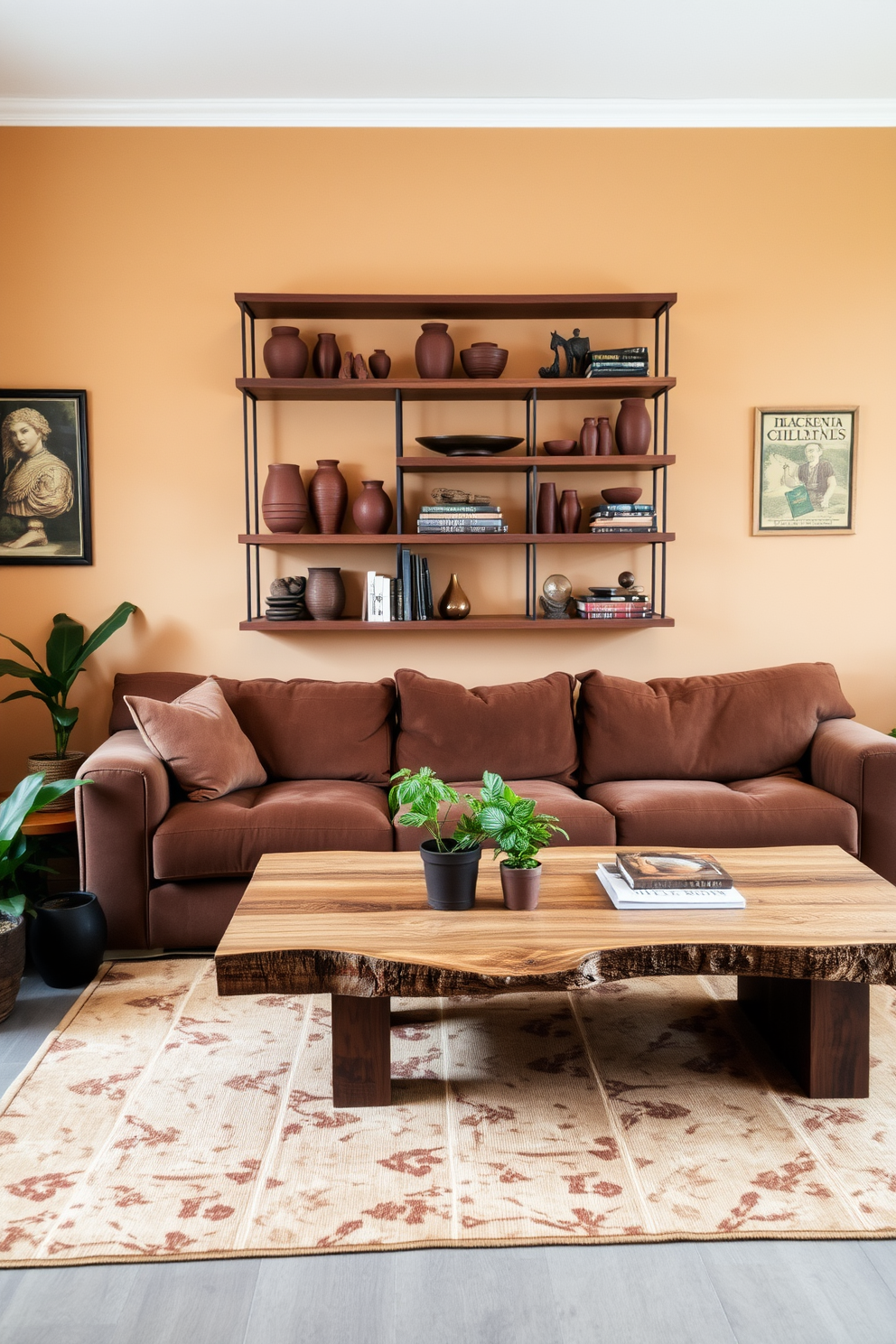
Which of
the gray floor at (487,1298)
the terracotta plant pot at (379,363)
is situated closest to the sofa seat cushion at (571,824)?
the gray floor at (487,1298)

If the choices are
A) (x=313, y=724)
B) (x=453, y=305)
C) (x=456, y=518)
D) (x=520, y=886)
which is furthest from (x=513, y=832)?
(x=453, y=305)

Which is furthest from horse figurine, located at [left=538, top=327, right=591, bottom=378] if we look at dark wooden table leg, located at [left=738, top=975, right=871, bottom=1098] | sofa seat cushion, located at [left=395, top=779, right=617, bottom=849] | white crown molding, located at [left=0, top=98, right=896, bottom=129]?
dark wooden table leg, located at [left=738, top=975, right=871, bottom=1098]

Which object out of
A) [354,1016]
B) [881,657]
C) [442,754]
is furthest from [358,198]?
[354,1016]

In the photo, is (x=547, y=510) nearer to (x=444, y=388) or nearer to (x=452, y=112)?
(x=444, y=388)

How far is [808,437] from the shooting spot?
405 cm

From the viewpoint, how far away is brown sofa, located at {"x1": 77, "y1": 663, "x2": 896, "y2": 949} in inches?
121

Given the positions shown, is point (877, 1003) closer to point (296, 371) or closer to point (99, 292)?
point (296, 371)

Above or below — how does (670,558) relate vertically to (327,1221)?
above

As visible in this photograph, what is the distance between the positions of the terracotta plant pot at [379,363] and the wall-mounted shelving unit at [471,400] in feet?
0.21

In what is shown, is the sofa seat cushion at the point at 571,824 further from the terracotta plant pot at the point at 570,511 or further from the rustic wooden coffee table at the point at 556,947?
the terracotta plant pot at the point at 570,511

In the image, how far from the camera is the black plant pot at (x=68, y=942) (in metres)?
2.87

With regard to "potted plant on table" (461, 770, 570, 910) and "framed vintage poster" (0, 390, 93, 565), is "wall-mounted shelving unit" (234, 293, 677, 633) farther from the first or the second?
"potted plant on table" (461, 770, 570, 910)

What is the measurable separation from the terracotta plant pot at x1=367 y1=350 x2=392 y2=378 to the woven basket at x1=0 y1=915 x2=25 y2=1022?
2302 mm

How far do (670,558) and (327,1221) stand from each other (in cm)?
292
